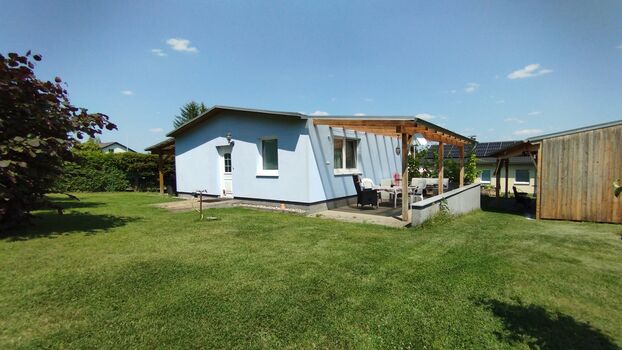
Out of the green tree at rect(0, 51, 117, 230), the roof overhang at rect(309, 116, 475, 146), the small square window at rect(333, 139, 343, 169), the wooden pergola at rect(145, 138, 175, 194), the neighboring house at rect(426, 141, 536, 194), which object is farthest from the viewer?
the neighboring house at rect(426, 141, 536, 194)

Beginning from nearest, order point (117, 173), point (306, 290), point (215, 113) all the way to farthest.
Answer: point (306, 290) < point (215, 113) < point (117, 173)

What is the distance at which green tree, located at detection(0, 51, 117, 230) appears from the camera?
6.14 metres

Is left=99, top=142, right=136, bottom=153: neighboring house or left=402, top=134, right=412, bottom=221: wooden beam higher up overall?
left=99, top=142, right=136, bottom=153: neighboring house

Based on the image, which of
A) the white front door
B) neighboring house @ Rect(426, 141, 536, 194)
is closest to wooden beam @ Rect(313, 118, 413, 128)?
the white front door

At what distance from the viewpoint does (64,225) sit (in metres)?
7.95

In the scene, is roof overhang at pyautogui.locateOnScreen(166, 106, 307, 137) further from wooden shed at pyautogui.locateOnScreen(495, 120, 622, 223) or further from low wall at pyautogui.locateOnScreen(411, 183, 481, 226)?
wooden shed at pyautogui.locateOnScreen(495, 120, 622, 223)

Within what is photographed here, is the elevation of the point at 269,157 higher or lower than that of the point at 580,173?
higher

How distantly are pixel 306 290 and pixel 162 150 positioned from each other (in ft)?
55.4

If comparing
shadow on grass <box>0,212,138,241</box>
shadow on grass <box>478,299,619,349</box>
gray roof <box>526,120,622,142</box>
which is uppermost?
gray roof <box>526,120,622,142</box>

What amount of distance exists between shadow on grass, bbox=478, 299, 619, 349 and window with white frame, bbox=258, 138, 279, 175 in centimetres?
852

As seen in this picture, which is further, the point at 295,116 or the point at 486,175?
the point at 486,175

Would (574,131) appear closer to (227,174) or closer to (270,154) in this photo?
(270,154)

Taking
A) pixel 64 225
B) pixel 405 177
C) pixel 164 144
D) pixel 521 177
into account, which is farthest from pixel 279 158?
pixel 521 177

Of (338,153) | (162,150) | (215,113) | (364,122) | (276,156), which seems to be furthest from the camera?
(162,150)
